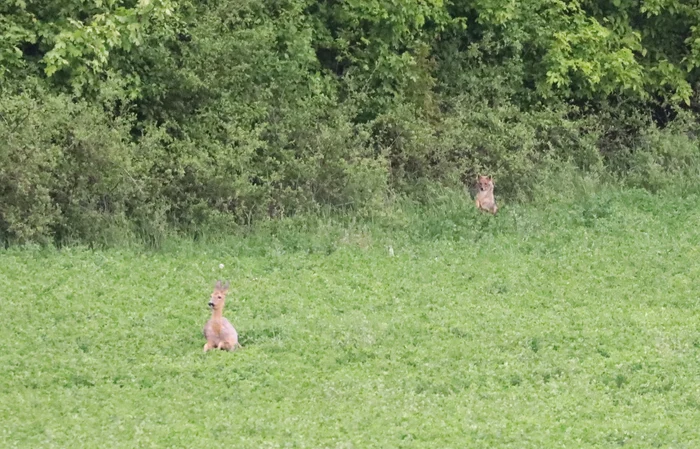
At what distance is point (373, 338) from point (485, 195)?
6055mm

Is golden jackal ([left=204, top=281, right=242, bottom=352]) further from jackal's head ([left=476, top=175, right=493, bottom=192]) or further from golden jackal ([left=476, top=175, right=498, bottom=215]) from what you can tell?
jackal's head ([left=476, top=175, right=493, bottom=192])

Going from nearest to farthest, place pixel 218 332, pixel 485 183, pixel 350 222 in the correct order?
pixel 218 332 < pixel 350 222 < pixel 485 183

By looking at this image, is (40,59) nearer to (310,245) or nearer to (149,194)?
(149,194)

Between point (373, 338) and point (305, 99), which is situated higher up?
point (305, 99)

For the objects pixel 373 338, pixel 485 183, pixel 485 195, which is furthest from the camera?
pixel 485 183

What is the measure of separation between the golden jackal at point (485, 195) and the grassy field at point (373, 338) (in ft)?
1.12

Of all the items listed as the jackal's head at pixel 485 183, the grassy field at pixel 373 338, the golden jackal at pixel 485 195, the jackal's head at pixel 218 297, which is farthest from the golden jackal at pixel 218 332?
the jackal's head at pixel 485 183

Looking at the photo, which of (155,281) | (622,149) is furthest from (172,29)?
(622,149)

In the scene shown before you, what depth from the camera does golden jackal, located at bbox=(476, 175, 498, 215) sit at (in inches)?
646

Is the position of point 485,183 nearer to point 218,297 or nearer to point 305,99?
point 305,99

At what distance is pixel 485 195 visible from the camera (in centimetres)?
1656

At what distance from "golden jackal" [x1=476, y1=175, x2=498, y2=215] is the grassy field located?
0.34 meters

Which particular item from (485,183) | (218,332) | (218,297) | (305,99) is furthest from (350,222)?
(218,332)

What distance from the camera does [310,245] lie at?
1483 centimetres
